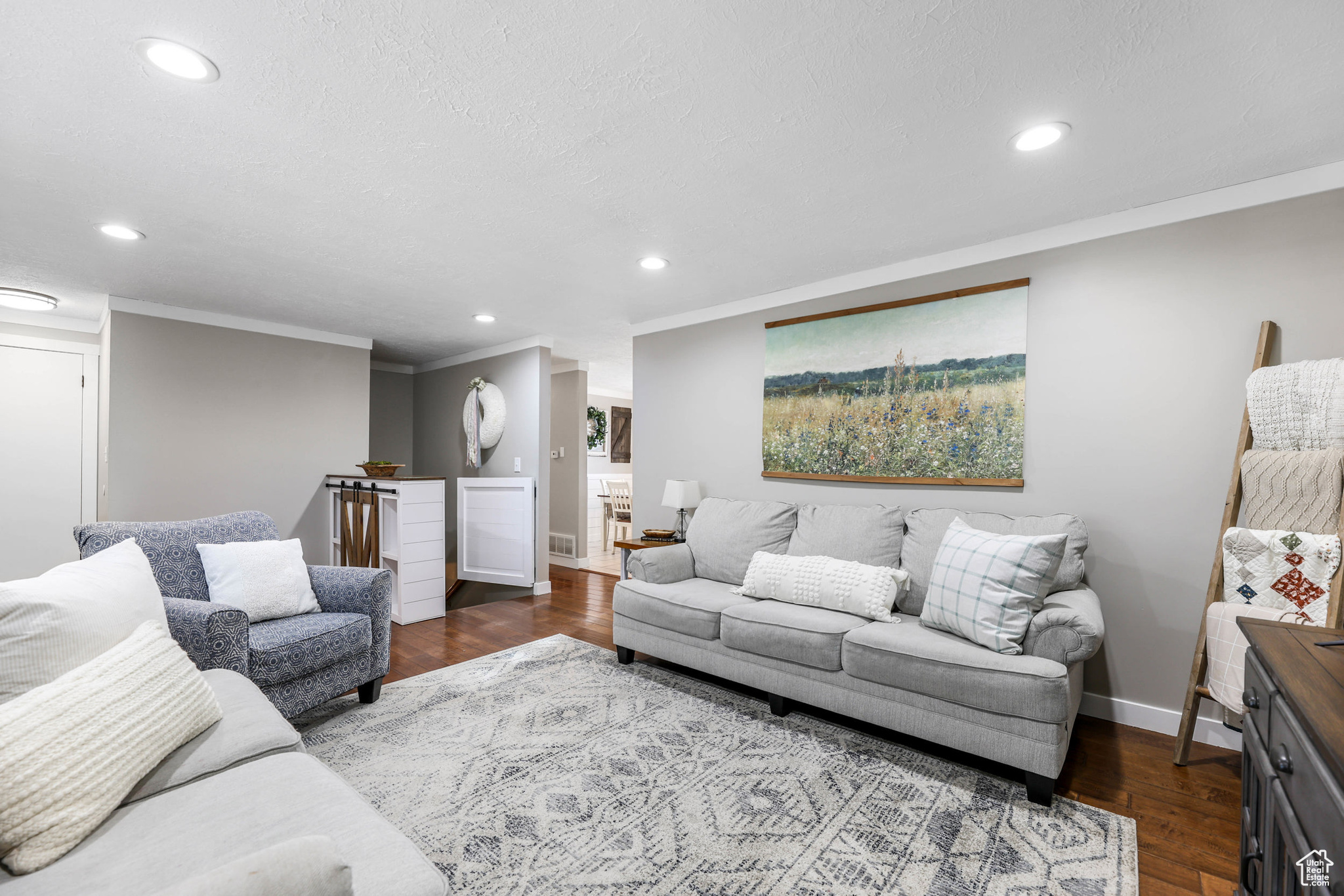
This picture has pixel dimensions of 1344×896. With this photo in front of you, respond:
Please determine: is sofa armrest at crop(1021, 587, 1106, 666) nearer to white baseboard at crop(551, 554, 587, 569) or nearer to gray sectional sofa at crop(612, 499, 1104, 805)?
gray sectional sofa at crop(612, 499, 1104, 805)

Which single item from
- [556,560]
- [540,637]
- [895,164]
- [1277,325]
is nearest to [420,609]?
[540,637]

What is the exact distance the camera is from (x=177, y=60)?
1687 millimetres

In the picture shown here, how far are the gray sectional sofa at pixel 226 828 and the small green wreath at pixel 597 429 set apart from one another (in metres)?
6.68

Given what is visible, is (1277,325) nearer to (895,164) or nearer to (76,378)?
(895,164)

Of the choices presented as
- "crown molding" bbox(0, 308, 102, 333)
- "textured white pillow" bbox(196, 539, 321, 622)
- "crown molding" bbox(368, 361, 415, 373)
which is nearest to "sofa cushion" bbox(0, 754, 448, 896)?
"textured white pillow" bbox(196, 539, 321, 622)

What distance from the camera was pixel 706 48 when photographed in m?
1.66

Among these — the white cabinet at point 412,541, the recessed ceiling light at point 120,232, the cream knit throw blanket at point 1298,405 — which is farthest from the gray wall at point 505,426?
the cream knit throw blanket at point 1298,405

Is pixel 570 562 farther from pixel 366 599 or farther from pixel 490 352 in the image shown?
pixel 366 599

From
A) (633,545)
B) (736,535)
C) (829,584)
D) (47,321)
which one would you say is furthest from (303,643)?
(47,321)

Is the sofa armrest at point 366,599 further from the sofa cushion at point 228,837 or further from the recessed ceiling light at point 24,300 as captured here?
the recessed ceiling light at point 24,300

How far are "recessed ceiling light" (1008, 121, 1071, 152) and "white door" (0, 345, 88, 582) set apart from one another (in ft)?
21.2

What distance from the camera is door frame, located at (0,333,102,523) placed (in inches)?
185

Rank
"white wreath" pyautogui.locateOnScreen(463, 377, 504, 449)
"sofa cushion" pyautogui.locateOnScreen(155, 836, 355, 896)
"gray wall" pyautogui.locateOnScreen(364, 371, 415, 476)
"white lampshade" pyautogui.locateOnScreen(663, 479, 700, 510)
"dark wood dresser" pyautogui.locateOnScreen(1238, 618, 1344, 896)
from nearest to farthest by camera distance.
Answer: "sofa cushion" pyautogui.locateOnScreen(155, 836, 355, 896)
"dark wood dresser" pyautogui.locateOnScreen(1238, 618, 1344, 896)
"white lampshade" pyautogui.locateOnScreen(663, 479, 700, 510)
"white wreath" pyautogui.locateOnScreen(463, 377, 504, 449)
"gray wall" pyautogui.locateOnScreen(364, 371, 415, 476)

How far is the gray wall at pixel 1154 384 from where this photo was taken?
7.76ft
